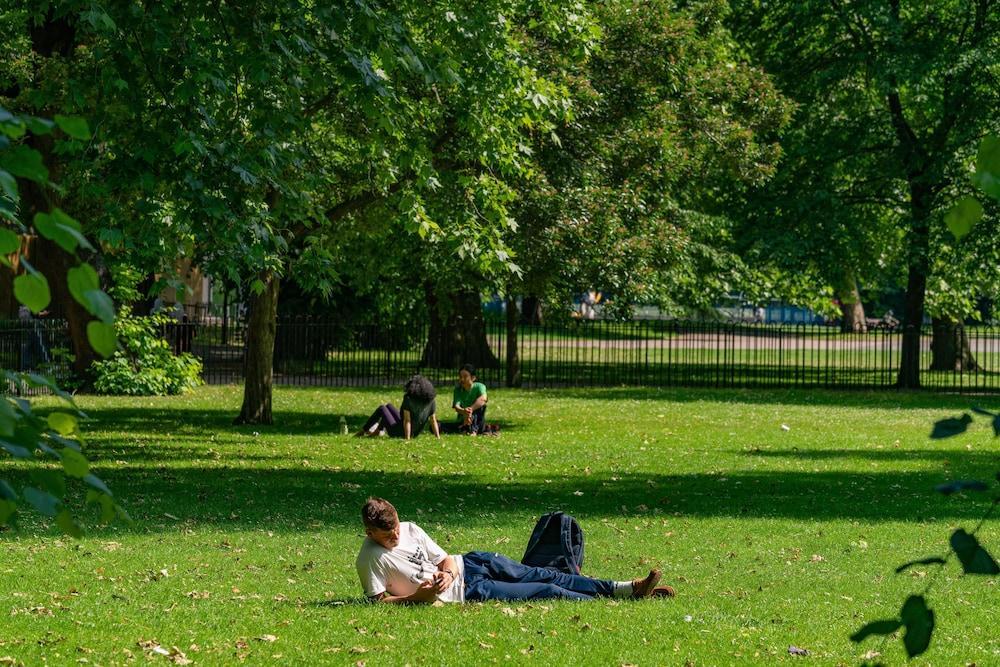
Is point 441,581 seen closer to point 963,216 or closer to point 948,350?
point 963,216

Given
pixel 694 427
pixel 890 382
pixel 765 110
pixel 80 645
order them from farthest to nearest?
pixel 890 382, pixel 765 110, pixel 694 427, pixel 80 645

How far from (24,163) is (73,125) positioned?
129 millimetres

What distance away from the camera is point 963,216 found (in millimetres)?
2441

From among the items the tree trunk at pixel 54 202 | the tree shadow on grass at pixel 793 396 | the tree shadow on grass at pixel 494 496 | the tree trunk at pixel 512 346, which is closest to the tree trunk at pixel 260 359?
the tree trunk at pixel 54 202

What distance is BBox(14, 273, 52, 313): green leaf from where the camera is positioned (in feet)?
7.84

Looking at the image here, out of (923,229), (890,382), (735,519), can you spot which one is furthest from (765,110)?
(735,519)

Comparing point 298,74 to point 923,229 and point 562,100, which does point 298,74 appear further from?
point 923,229

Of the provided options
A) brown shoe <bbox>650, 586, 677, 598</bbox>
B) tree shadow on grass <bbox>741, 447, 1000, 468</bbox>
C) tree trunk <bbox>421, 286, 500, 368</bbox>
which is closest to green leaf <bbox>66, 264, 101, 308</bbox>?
brown shoe <bbox>650, 586, 677, 598</bbox>

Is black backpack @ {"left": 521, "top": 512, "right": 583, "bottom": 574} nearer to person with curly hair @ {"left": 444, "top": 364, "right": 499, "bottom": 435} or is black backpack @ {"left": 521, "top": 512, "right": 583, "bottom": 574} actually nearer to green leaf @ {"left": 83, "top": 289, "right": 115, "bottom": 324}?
green leaf @ {"left": 83, "top": 289, "right": 115, "bottom": 324}

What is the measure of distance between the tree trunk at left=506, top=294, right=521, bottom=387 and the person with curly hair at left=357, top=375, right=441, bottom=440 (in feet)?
30.7

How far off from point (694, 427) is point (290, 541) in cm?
1142

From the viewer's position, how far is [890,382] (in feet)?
105

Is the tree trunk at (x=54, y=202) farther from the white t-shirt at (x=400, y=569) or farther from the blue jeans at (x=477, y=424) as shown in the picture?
the white t-shirt at (x=400, y=569)

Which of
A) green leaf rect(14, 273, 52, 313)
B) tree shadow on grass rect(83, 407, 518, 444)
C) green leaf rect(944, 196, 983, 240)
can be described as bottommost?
tree shadow on grass rect(83, 407, 518, 444)
